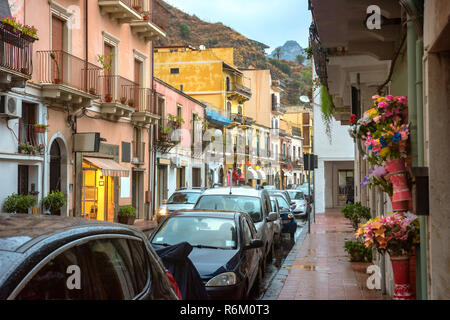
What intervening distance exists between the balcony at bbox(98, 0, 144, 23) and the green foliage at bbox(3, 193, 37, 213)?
976 centimetres

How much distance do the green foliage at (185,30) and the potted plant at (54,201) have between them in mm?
103356

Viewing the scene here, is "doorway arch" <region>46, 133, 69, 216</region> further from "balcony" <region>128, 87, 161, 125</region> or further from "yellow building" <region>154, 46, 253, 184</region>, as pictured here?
"yellow building" <region>154, 46, 253, 184</region>

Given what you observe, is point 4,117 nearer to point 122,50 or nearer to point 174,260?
point 122,50

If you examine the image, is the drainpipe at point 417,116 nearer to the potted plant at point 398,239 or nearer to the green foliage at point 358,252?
the potted plant at point 398,239

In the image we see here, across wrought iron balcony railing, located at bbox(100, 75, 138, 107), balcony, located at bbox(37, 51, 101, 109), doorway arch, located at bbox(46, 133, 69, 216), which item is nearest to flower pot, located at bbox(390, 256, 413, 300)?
balcony, located at bbox(37, 51, 101, 109)

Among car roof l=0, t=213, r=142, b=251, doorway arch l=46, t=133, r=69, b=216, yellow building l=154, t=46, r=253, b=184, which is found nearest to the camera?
car roof l=0, t=213, r=142, b=251

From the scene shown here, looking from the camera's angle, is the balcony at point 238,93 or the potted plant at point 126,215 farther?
the balcony at point 238,93

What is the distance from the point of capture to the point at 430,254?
17.3 feet

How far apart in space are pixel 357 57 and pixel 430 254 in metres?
5.91

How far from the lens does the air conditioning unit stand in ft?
57.7

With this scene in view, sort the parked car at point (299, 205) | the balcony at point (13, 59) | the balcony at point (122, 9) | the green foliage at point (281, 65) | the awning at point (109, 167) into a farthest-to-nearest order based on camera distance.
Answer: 1. the green foliage at point (281, 65)
2. the parked car at point (299, 205)
3. the balcony at point (122, 9)
4. the awning at point (109, 167)
5. the balcony at point (13, 59)

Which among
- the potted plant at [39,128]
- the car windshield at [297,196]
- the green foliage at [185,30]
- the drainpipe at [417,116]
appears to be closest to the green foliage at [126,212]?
the potted plant at [39,128]

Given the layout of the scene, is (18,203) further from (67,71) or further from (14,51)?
(67,71)

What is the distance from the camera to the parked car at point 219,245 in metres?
7.79
